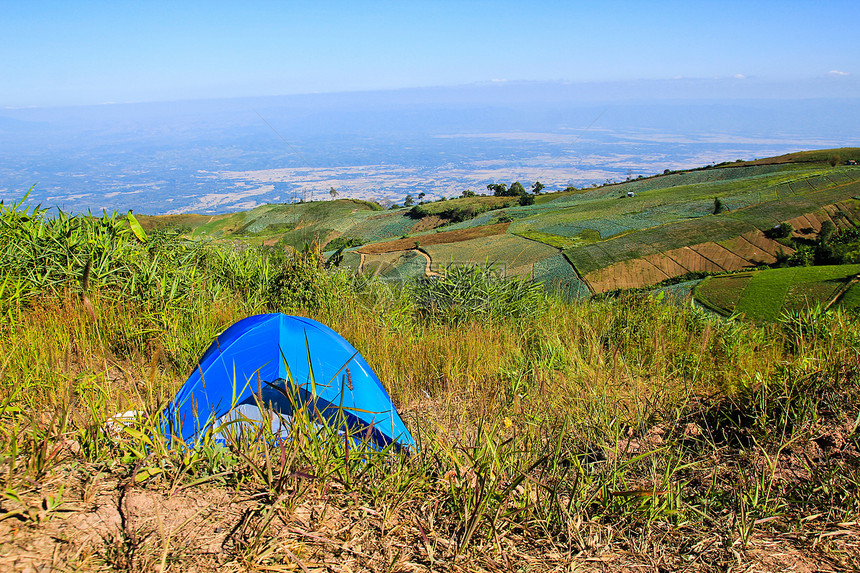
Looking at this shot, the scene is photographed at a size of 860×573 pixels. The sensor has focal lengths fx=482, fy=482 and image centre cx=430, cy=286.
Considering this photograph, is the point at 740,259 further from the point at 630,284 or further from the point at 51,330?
the point at 51,330

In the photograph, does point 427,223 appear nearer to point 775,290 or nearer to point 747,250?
point 747,250

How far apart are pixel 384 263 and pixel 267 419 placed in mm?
16434

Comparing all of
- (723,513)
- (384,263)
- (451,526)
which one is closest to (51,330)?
(451,526)

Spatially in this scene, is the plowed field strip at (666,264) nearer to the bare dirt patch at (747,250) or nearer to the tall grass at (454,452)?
the bare dirt patch at (747,250)

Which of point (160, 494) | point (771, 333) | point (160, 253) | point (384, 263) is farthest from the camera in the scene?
point (384, 263)

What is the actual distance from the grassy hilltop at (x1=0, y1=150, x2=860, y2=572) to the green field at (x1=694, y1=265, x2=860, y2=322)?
17.5ft

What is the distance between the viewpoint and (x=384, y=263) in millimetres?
18344

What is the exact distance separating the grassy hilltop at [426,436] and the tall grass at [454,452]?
0.01 metres

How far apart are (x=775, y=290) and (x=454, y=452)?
12449 millimetres

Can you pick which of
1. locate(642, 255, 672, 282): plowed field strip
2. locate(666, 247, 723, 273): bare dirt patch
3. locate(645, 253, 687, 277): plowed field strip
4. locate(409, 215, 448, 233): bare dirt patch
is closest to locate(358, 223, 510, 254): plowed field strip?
locate(409, 215, 448, 233): bare dirt patch

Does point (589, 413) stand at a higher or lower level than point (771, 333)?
Result: higher

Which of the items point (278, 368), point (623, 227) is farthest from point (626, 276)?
point (278, 368)

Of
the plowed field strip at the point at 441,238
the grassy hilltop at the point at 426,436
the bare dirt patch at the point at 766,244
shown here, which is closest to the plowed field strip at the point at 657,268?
the bare dirt patch at the point at 766,244

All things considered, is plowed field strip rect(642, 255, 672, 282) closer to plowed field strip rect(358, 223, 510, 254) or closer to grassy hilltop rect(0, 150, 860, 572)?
plowed field strip rect(358, 223, 510, 254)
